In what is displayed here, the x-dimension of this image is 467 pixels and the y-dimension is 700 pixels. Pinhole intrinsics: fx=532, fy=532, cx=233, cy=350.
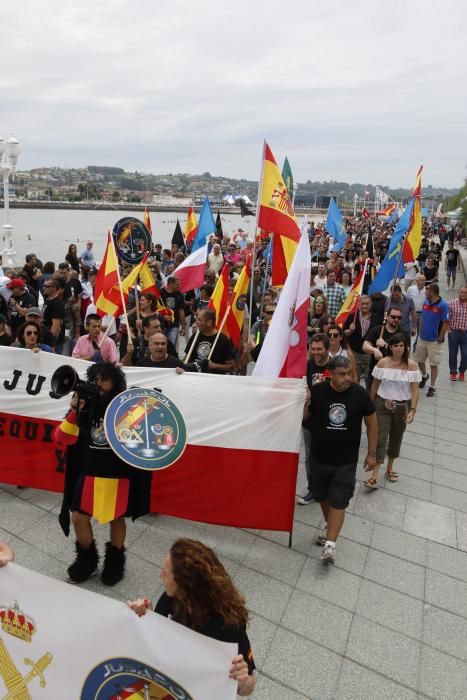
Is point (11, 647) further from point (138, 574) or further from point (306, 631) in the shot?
point (306, 631)

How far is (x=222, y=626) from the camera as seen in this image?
202 centimetres

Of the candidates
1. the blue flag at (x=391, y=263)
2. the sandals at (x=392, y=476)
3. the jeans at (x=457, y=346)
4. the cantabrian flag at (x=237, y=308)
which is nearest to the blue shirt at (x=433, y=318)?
the blue flag at (x=391, y=263)

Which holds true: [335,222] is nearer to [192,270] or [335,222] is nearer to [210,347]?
[192,270]

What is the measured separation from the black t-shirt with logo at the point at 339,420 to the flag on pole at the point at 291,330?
59cm

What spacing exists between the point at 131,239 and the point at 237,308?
2.76 meters

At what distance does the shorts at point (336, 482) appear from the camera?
13.1 ft

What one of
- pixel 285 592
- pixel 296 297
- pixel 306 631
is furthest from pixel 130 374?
pixel 306 631

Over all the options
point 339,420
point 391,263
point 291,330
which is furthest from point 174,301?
point 339,420

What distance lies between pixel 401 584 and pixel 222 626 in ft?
7.65

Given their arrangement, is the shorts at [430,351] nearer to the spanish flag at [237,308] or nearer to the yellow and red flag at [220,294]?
the spanish flag at [237,308]

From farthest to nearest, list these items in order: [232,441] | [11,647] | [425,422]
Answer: [425,422] < [232,441] < [11,647]

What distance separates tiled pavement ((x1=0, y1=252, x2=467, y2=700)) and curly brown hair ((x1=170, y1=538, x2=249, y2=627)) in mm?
1219

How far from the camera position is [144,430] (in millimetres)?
3240

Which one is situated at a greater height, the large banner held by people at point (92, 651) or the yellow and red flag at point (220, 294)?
the yellow and red flag at point (220, 294)
